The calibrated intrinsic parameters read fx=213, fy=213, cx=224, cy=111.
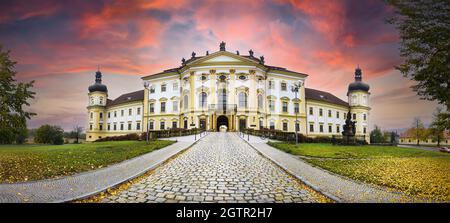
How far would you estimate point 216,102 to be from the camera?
128 ft

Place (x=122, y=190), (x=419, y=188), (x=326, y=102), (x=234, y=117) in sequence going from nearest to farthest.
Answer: (x=122, y=190)
(x=419, y=188)
(x=234, y=117)
(x=326, y=102)

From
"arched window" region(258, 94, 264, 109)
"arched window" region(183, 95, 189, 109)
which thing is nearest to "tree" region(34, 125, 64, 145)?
"arched window" region(183, 95, 189, 109)

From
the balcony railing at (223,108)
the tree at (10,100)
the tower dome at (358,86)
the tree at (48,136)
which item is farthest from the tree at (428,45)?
the tree at (48,136)

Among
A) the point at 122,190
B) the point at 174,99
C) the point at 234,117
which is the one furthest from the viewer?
the point at 174,99

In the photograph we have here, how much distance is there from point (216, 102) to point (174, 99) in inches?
426

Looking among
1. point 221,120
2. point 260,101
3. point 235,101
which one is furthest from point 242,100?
point 221,120

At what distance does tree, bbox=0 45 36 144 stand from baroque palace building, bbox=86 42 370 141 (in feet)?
63.9

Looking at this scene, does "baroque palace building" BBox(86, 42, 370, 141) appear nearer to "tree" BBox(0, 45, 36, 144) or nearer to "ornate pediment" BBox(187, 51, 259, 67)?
"ornate pediment" BBox(187, 51, 259, 67)

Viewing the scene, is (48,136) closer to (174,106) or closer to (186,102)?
(174,106)

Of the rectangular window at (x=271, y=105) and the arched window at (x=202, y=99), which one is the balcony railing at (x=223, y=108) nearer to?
the arched window at (x=202, y=99)

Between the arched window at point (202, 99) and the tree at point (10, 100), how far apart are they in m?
27.1

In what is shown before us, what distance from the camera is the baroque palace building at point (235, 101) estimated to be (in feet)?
128
